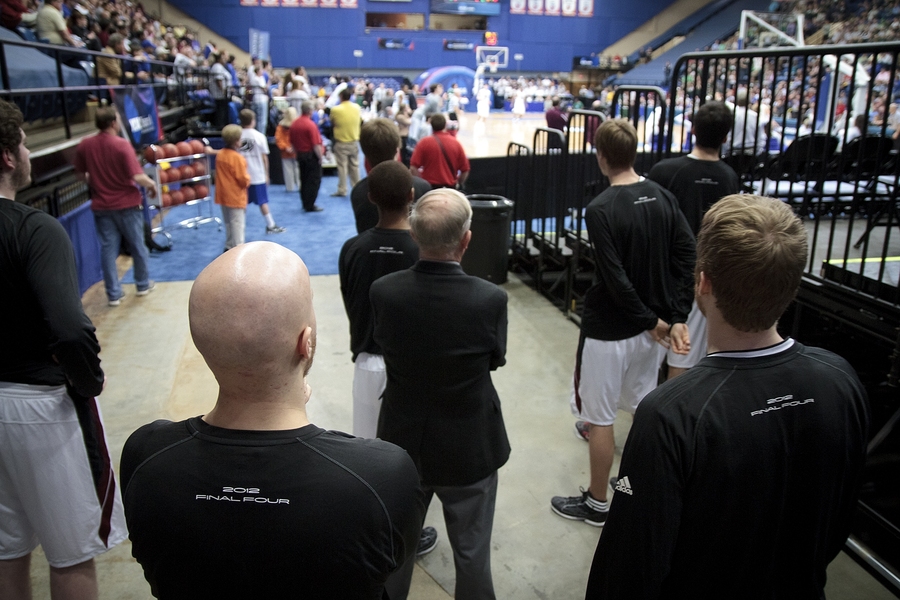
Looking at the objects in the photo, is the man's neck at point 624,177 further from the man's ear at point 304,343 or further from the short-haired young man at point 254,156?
the short-haired young man at point 254,156

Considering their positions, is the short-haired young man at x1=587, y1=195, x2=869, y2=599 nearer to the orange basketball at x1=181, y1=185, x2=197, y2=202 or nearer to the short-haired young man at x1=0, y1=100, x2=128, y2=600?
the short-haired young man at x1=0, y1=100, x2=128, y2=600

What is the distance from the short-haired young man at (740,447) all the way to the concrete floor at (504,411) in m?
1.63

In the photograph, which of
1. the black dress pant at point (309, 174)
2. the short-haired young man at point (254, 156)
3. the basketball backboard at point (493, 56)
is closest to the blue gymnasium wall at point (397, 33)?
the basketball backboard at point (493, 56)

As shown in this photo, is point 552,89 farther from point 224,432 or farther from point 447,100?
point 224,432

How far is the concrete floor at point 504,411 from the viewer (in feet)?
9.58

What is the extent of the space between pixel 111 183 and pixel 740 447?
21.0ft

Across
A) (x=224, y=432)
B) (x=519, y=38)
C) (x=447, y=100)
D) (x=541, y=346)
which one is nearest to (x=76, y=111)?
(x=541, y=346)

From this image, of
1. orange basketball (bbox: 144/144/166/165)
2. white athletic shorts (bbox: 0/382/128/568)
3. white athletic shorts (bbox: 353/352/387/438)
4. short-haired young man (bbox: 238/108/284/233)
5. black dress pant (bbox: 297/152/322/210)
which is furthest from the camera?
black dress pant (bbox: 297/152/322/210)

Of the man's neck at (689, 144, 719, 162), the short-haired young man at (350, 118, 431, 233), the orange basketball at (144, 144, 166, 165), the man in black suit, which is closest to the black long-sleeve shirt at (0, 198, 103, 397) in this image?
the man in black suit

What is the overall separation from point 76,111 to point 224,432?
9496 mm

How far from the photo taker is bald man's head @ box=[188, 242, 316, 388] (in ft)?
3.60

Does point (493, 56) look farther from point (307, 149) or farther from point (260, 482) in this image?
point (260, 482)

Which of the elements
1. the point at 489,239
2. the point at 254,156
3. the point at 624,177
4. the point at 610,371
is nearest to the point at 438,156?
the point at 489,239

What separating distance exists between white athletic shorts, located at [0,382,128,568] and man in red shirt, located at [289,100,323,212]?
29.4 feet
